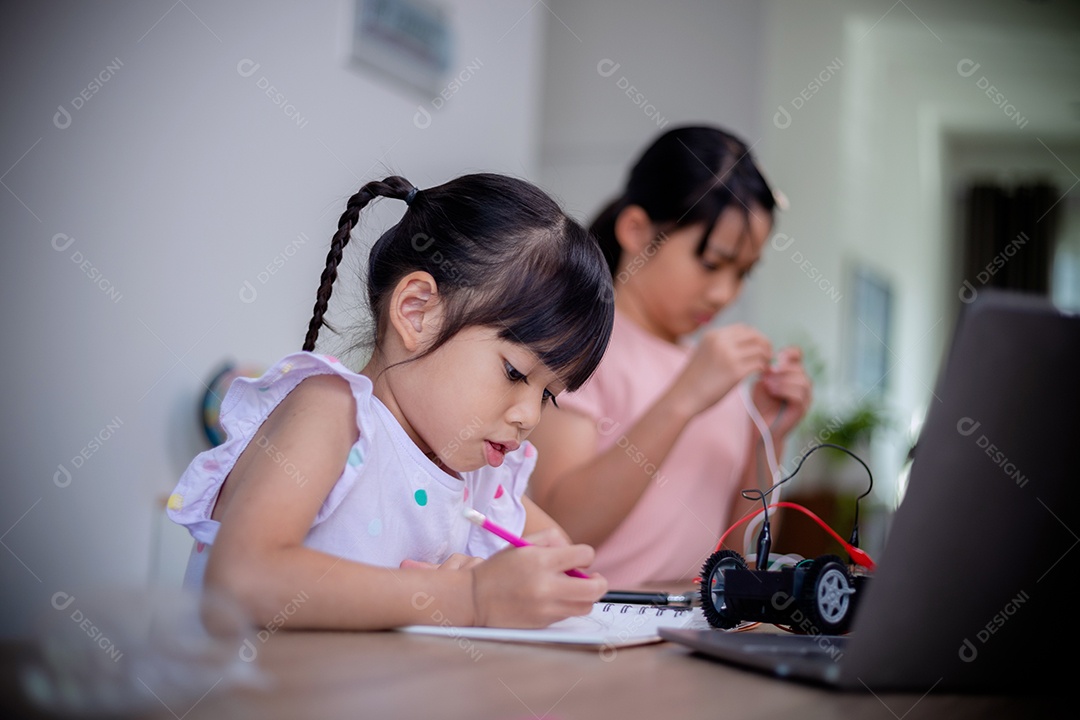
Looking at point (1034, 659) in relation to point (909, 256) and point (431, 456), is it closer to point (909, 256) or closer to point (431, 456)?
point (431, 456)

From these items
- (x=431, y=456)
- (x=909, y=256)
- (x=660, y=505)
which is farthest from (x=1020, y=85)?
(x=431, y=456)

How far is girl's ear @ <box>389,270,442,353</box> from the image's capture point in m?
0.97

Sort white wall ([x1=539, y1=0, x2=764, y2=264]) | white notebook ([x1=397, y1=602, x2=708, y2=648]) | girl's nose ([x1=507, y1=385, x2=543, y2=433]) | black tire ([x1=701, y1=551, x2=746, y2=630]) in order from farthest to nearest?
1. white wall ([x1=539, y1=0, x2=764, y2=264])
2. girl's nose ([x1=507, y1=385, x2=543, y2=433])
3. black tire ([x1=701, y1=551, x2=746, y2=630])
4. white notebook ([x1=397, y1=602, x2=708, y2=648])

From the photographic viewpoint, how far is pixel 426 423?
0.97 meters

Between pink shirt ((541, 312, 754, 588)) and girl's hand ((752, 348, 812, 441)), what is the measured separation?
101 millimetres

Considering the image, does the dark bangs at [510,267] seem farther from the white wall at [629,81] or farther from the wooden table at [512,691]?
the white wall at [629,81]

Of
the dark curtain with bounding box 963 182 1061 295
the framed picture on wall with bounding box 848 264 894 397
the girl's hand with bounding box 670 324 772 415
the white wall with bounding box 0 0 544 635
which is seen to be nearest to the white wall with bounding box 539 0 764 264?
the framed picture on wall with bounding box 848 264 894 397

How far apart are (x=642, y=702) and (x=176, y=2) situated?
1.81m

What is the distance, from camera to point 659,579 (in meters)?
1.59

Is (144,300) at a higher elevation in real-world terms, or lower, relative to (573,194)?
higher

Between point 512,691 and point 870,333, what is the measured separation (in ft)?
16.3

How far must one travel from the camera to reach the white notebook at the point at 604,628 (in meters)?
0.66

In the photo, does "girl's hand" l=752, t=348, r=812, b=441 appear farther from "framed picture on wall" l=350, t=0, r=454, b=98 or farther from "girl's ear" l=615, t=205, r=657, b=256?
"framed picture on wall" l=350, t=0, r=454, b=98

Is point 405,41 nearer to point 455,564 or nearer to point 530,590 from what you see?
point 455,564
